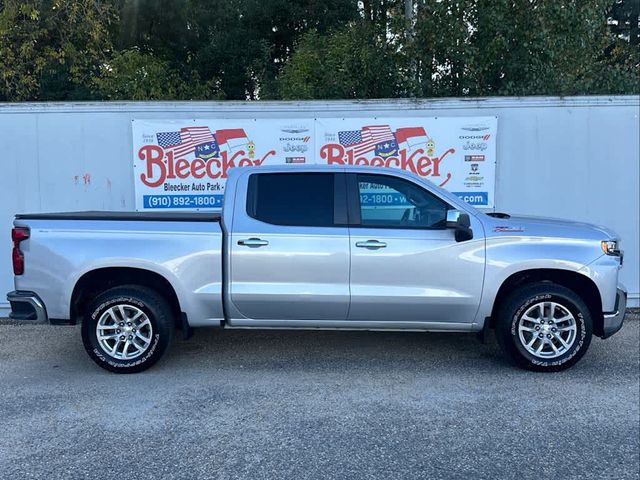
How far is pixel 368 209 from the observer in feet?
17.9

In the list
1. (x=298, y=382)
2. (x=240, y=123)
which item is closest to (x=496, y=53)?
(x=240, y=123)

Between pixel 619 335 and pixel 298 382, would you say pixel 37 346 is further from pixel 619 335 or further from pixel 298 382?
pixel 619 335

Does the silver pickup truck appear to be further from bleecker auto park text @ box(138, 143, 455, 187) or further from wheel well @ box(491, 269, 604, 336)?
bleecker auto park text @ box(138, 143, 455, 187)

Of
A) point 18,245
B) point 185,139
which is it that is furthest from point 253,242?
point 185,139

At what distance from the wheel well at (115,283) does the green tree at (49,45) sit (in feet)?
32.1

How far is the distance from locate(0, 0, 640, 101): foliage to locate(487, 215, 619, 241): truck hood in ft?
15.6

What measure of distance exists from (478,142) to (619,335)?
114 inches

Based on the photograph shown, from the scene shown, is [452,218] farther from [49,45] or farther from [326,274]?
[49,45]

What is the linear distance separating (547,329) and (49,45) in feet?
44.3

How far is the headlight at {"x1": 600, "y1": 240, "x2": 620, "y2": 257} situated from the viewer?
5.32 meters

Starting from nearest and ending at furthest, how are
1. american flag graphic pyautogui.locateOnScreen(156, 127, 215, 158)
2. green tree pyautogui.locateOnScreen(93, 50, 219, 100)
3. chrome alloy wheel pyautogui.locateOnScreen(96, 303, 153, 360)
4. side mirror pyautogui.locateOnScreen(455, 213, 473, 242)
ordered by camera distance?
1. side mirror pyautogui.locateOnScreen(455, 213, 473, 242)
2. chrome alloy wheel pyautogui.locateOnScreen(96, 303, 153, 360)
3. american flag graphic pyautogui.locateOnScreen(156, 127, 215, 158)
4. green tree pyautogui.locateOnScreen(93, 50, 219, 100)

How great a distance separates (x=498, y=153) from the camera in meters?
7.73

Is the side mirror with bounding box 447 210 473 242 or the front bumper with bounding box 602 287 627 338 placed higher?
the side mirror with bounding box 447 210 473 242

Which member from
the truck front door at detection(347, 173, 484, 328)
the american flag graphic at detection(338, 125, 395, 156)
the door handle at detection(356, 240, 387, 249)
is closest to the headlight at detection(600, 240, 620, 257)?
the truck front door at detection(347, 173, 484, 328)
